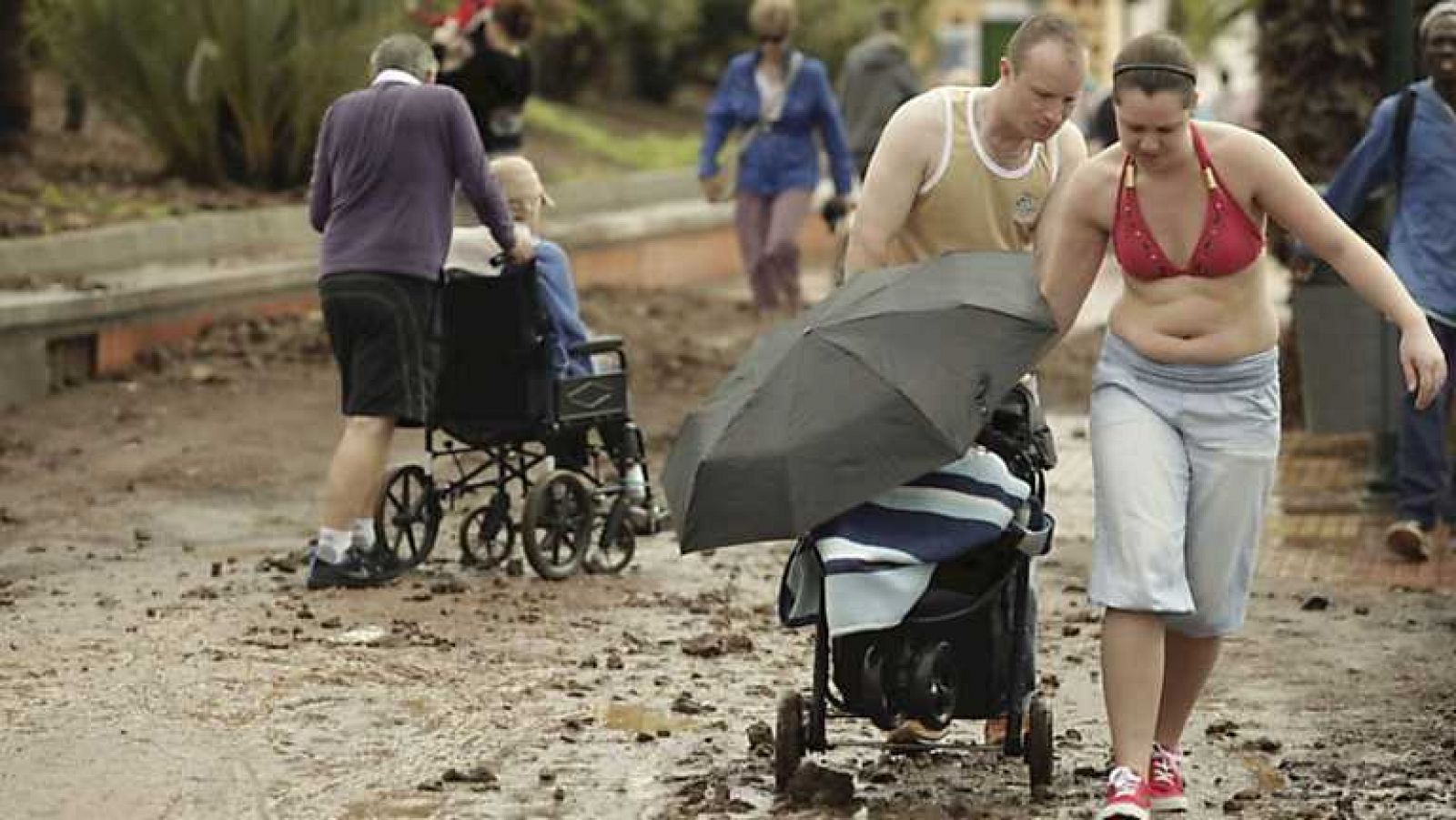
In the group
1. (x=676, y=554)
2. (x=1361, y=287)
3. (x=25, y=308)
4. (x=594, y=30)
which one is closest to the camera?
(x=1361, y=287)

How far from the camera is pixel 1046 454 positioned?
7074 millimetres

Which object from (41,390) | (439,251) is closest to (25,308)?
(41,390)

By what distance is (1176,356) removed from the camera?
677 centimetres

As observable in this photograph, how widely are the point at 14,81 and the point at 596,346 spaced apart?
28.6ft

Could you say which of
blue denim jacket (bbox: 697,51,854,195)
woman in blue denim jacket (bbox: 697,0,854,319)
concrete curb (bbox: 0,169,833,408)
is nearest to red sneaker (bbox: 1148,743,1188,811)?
concrete curb (bbox: 0,169,833,408)

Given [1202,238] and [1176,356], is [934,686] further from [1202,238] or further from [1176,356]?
[1202,238]

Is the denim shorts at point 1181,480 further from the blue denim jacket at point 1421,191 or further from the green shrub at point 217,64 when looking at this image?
the green shrub at point 217,64

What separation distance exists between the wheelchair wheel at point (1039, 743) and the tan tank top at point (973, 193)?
121 centimetres

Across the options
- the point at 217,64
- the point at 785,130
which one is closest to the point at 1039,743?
the point at 785,130

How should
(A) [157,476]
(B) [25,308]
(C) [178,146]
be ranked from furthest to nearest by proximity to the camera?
(C) [178,146] → (B) [25,308] → (A) [157,476]

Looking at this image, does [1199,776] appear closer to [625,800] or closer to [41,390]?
[625,800]

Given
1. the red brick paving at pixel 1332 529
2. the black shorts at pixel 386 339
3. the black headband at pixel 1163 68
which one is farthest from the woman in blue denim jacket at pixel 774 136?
the black headband at pixel 1163 68

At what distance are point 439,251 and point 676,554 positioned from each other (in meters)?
1.40

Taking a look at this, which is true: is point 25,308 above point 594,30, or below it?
below
